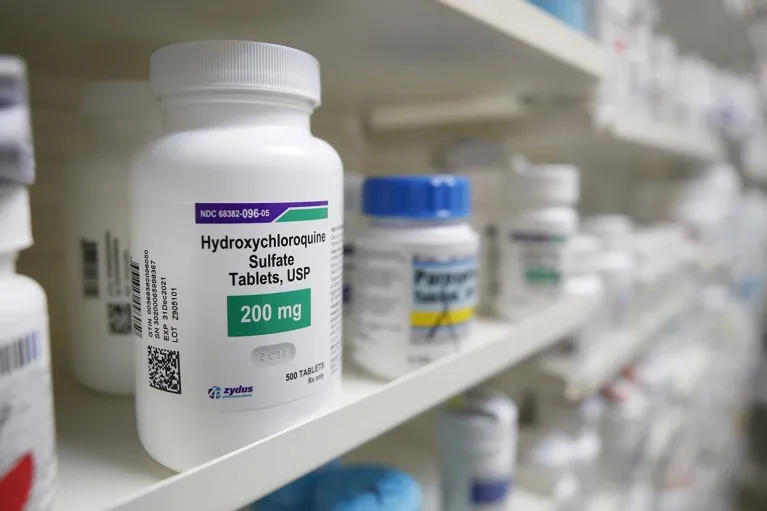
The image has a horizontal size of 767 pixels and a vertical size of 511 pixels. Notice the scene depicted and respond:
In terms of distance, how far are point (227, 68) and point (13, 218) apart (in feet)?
0.42

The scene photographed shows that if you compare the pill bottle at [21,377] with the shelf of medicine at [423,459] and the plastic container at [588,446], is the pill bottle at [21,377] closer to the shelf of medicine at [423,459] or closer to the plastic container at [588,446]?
the shelf of medicine at [423,459]

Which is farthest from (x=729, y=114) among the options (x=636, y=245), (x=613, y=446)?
(x=613, y=446)

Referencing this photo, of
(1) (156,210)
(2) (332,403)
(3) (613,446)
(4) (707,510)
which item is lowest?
(4) (707,510)

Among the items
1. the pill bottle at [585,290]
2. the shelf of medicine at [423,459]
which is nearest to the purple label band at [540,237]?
the pill bottle at [585,290]

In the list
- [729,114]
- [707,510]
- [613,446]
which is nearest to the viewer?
[613,446]

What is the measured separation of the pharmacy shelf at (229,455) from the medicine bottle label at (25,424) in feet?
0.12

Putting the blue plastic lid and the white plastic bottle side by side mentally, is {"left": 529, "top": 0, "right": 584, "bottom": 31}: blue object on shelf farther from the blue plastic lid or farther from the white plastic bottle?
the white plastic bottle

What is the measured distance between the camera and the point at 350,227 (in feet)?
1.82

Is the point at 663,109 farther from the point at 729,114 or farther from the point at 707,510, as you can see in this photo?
the point at 707,510

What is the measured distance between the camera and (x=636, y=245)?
1069mm

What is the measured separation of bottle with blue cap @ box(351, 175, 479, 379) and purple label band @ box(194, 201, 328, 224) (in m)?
0.16

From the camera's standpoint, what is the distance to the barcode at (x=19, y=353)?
238 mm

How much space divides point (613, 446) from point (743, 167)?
123 centimetres

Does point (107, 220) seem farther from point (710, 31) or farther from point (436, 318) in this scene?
point (710, 31)
